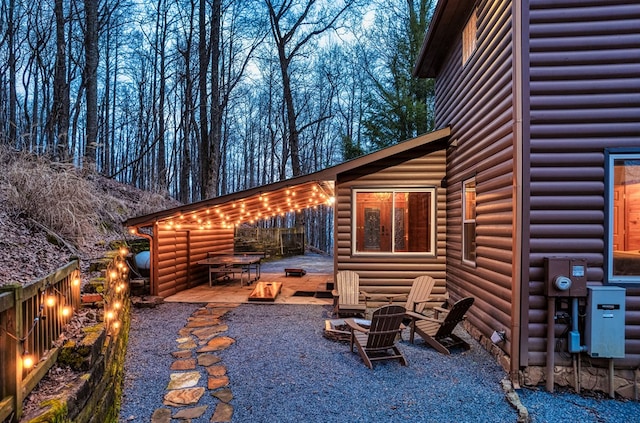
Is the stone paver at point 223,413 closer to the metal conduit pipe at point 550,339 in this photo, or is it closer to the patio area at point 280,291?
the metal conduit pipe at point 550,339

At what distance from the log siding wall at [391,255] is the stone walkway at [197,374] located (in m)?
2.78

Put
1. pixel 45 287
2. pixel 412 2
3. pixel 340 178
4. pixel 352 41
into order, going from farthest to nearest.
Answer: pixel 352 41 < pixel 412 2 < pixel 340 178 < pixel 45 287

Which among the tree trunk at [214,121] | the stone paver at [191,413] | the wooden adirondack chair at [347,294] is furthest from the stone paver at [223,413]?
the tree trunk at [214,121]

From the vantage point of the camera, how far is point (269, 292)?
8234mm

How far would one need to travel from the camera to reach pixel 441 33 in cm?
679

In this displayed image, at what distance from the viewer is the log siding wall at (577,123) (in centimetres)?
402

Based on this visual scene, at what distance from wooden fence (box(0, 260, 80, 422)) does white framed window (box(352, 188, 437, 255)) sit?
5.24m

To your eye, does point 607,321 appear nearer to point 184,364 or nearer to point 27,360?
point 184,364

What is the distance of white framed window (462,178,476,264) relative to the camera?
232 inches

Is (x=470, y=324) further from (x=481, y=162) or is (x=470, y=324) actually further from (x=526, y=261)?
(x=481, y=162)

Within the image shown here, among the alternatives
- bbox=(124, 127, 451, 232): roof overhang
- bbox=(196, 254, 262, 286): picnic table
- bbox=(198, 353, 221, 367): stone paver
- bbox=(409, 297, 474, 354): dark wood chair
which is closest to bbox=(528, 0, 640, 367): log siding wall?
bbox=(409, 297, 474, 354): dark wood chair

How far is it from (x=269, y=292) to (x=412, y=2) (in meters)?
13.3

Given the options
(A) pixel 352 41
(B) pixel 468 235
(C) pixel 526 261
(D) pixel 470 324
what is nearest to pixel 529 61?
(C) pixel 526 261

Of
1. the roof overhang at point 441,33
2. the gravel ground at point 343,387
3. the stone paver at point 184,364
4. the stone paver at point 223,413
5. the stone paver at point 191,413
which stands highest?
the roof overhang at point 441,33
